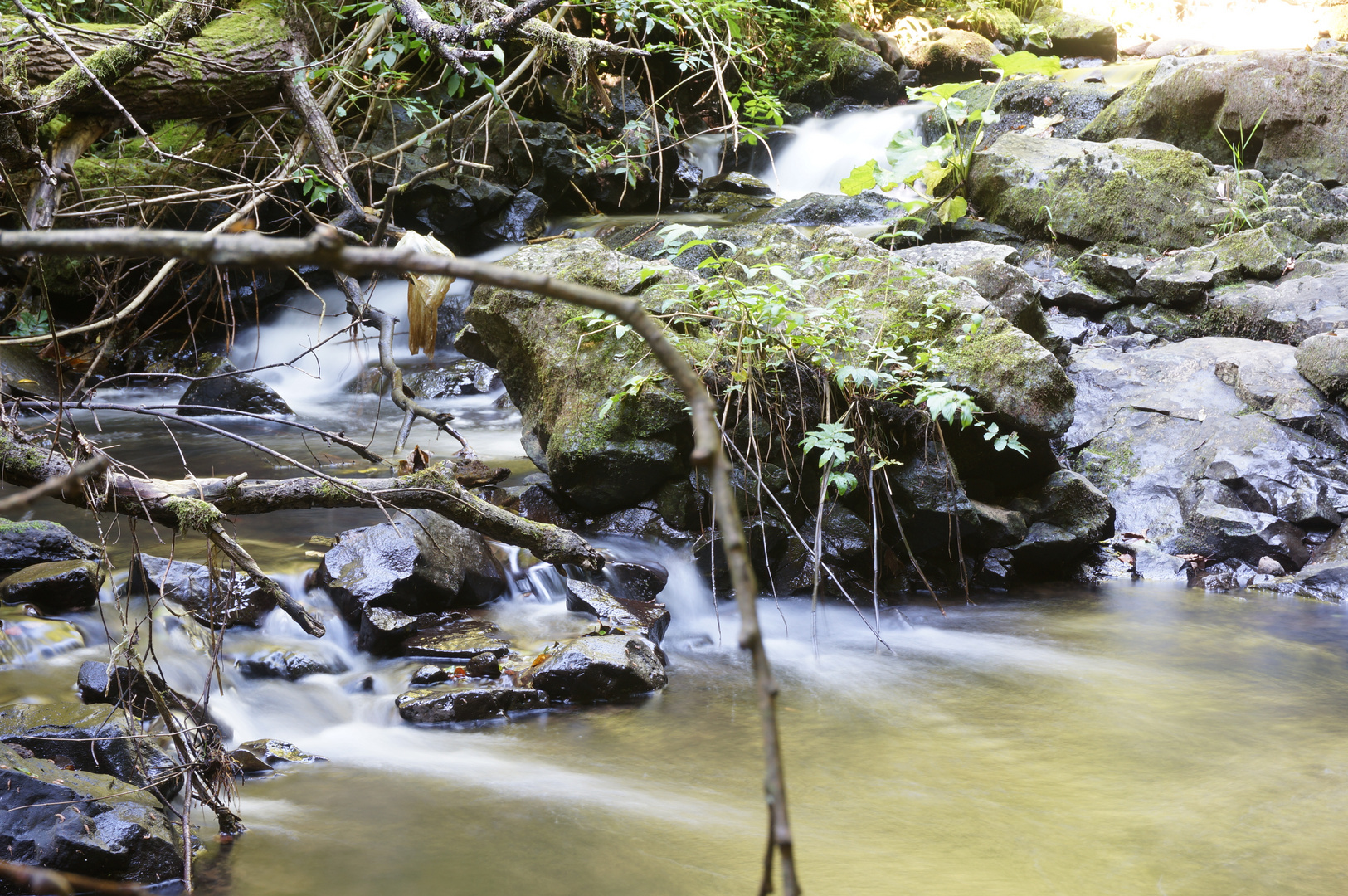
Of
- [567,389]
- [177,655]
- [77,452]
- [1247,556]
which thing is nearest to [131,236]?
[77,452]

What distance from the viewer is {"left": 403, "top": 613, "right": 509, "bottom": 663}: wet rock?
4059 mm

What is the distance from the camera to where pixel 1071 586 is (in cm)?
529

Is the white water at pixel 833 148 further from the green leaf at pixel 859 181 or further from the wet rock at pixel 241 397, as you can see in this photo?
the wet rock at pixel 241 397

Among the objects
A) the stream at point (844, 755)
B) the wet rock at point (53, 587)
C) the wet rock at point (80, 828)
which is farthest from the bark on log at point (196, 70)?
the wet rock at point (80, 828)

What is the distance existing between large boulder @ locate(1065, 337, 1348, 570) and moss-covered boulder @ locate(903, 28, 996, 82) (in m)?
8.92

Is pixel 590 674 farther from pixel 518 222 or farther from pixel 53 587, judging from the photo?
pixel 518 222

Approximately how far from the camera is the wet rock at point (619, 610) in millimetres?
4402

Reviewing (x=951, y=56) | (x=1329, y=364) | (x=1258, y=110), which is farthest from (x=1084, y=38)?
(x=1329, y=364)

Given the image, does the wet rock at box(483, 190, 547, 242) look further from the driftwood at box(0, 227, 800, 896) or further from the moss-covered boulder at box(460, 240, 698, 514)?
the driftwood at box(0, 227, 800, 896)

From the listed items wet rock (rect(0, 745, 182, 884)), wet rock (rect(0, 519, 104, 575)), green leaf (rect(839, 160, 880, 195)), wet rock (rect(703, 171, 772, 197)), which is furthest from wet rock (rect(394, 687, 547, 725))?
wet rock (rect(703, 171, 772, 197))

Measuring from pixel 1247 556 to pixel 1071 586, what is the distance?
105cm

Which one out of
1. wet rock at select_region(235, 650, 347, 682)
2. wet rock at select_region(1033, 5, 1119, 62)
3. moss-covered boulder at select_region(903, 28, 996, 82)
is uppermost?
wet rock at select_region(1033, 5, 1119, 62)

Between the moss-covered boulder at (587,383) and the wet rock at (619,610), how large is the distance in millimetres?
641

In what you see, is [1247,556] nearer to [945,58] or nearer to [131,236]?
[131,236]
